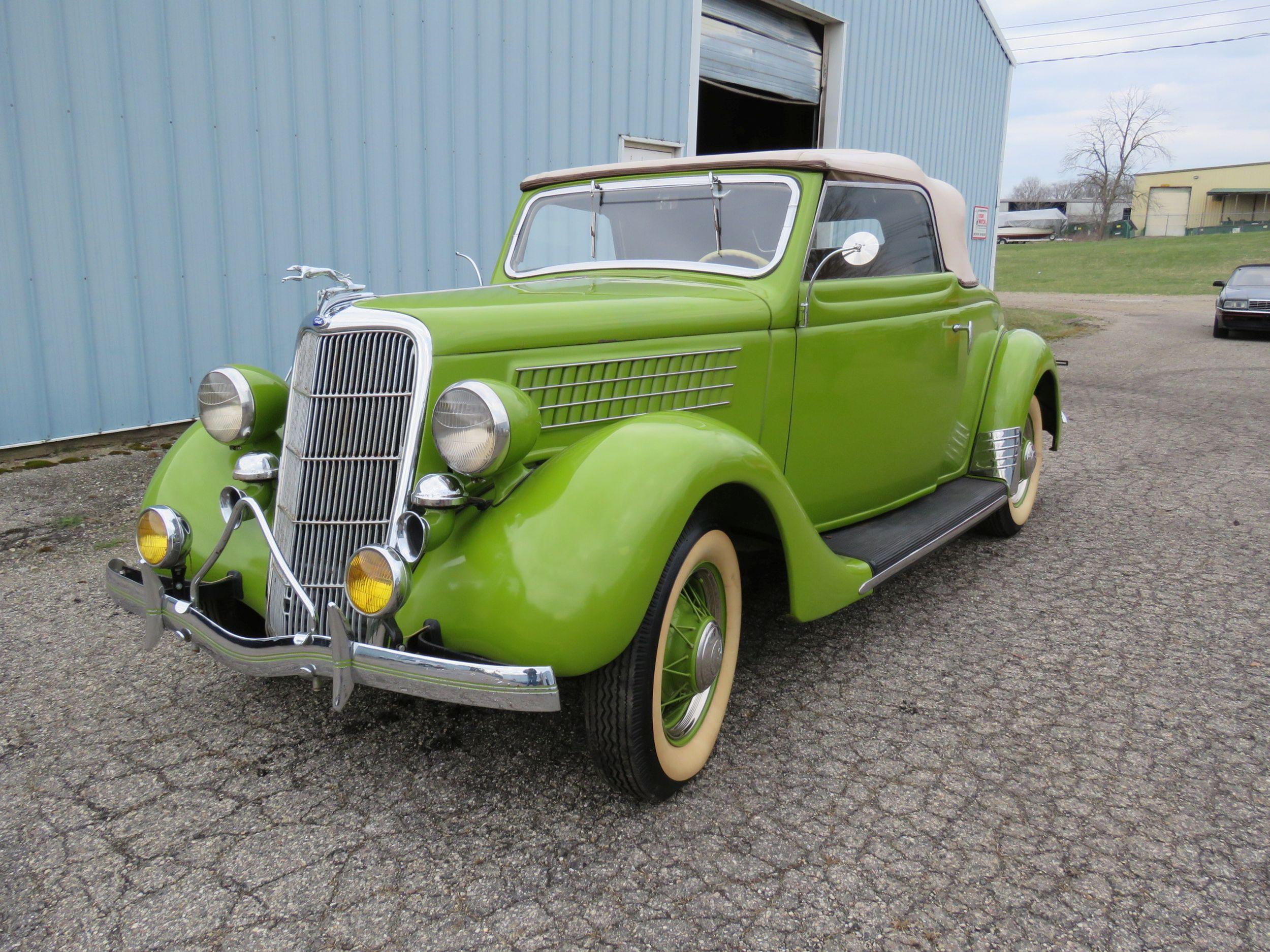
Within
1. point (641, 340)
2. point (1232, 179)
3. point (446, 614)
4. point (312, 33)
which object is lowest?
point (446, 614)

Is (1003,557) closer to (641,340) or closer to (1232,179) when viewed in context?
(641,340)

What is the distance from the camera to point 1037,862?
2137 mm

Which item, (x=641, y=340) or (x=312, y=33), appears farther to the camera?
(x=312, y=33)

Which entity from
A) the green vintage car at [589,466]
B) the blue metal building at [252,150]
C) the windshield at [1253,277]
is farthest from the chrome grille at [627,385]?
the windshield at [1253,277]

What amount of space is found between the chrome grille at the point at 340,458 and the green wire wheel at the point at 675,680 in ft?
2.04

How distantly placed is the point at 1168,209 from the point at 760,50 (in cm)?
5921

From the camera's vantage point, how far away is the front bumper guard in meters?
1.94

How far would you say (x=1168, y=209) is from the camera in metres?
57.5

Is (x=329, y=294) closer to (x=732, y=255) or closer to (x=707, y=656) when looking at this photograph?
(x=732, y=255)

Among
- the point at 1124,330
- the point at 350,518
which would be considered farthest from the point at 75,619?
the point at 1124,330

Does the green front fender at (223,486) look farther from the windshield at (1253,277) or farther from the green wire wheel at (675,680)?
the windshield at (1253,277)

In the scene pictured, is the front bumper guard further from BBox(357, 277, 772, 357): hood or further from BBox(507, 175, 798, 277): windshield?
BBox(507, 175, 798, 277): windshield

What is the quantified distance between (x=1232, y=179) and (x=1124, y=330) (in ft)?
170

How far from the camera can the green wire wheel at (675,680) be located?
7.08ft
